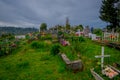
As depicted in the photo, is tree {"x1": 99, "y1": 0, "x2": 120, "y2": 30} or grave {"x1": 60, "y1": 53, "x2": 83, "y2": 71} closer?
grave {"x1": 60, "y1": 53, "x2": 83, "y2": 71}

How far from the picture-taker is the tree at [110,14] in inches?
1355

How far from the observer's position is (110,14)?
35156 millimetres

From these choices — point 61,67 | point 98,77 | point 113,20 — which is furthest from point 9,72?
point 113,20

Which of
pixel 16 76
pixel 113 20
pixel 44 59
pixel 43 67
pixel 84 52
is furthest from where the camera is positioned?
pixel 113 20

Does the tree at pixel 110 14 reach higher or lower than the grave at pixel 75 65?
higher

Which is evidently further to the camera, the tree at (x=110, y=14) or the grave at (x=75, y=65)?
the tree at (x=110, y=14)

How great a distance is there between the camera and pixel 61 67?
9.67m

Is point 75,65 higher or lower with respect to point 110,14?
lower

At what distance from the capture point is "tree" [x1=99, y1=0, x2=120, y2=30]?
34406 mm

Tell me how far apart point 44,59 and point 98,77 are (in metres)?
5.67

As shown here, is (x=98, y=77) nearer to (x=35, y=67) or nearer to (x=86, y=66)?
(x=86, y=66)

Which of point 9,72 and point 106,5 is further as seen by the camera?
point 106,5

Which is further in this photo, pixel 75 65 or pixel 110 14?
pixel 110 14

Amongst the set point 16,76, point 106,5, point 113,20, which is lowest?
point 16,76
